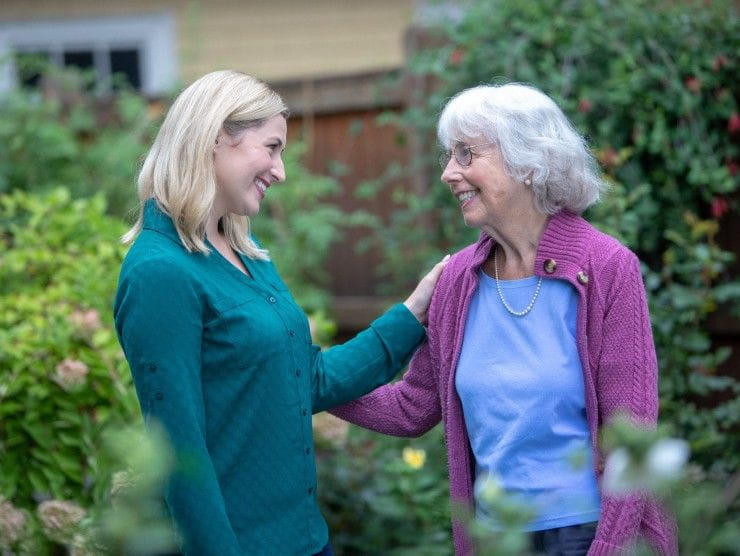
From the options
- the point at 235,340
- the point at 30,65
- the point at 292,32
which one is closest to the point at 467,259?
the point at 235,340

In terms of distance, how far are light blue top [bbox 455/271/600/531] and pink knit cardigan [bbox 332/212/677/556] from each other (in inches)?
1.2

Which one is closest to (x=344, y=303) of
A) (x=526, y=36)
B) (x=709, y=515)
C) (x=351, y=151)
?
(x=351, y=151)

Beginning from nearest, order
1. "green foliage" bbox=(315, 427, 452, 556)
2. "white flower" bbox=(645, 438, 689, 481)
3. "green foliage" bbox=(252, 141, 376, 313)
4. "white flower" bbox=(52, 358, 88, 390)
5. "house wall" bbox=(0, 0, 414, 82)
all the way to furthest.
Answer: "white flower" bbox=(645, 438, 689, 481)
"white flower" bbox=(52, 358, 88, 390)
"green foliage" bbox=(315, 427, 452, 556)
"green foliage" bbox=(252, 141, 376, 313)
"house wall" bbox=(0, 0, 414, 82)

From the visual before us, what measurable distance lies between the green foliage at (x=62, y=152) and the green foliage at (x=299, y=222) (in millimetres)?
743

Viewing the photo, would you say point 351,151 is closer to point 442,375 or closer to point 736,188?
point 736,188

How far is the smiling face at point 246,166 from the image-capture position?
95.3 inches

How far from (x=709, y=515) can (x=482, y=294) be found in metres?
1.36

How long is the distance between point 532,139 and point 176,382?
97 centimetres

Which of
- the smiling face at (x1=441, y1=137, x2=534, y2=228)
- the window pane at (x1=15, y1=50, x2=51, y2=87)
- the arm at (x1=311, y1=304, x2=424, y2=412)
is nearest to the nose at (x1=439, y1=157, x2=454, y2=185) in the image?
the smiling face at (x1=441, y1=137, x2=534, y2=228)

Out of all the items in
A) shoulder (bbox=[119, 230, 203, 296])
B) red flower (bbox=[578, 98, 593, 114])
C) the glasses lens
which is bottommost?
red flower (bbox=[578, 98, 593, 114])

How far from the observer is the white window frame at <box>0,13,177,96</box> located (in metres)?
8.84

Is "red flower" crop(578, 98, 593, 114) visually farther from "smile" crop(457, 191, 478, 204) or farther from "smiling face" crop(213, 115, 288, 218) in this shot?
"smiling face" crop(213, 115, 288, 218)

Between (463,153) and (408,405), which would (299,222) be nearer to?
(408,405)

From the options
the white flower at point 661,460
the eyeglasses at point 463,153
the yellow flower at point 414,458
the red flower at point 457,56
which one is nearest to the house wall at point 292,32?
the red flower at point 457,56
